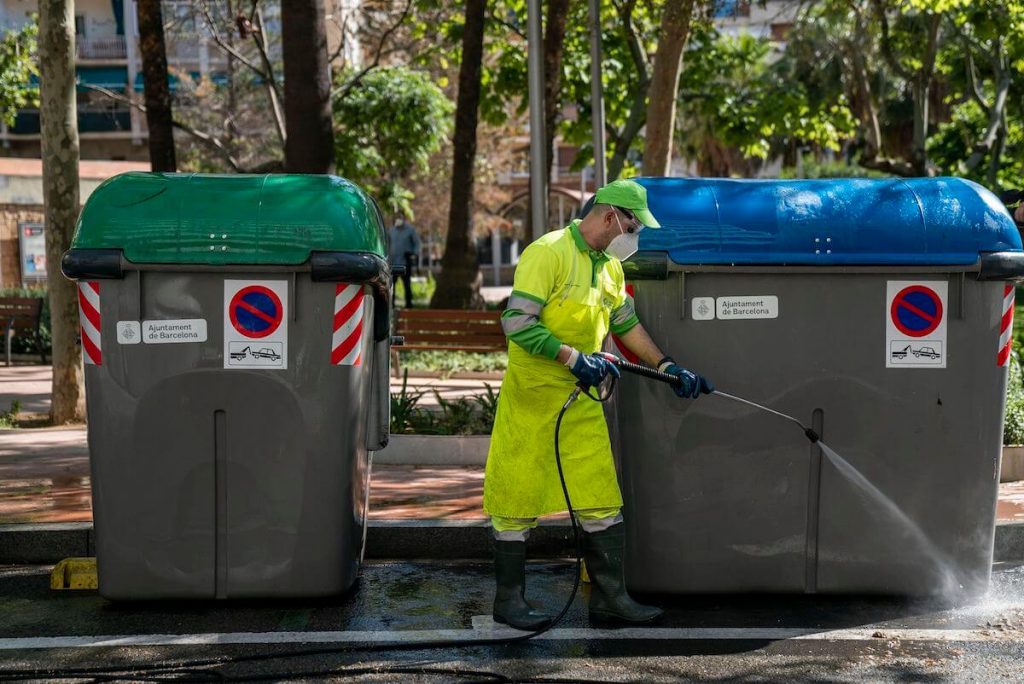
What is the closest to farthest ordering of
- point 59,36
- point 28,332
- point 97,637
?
point 97,637, point 59,36, point 28,332

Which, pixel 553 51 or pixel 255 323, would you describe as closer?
pixel 255 323

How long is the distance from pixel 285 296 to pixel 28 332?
1158 centimetres

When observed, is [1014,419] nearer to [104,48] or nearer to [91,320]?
[91,320]

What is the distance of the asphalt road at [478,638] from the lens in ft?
14.2

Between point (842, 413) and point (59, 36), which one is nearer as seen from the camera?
point (842, 413)

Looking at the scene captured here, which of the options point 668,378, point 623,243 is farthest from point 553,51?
point 668,378

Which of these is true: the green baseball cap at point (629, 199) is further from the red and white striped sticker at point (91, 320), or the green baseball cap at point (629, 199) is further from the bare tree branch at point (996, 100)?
the bare tree branch at point (996, 100)

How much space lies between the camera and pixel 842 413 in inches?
202

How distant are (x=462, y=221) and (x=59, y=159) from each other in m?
8.29

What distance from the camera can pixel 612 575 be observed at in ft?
16.1

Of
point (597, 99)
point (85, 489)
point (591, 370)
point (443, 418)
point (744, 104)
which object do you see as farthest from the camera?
point (744, 104)

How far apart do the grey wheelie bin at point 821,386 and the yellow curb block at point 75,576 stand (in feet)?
7.80

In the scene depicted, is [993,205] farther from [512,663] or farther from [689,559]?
[512,663]

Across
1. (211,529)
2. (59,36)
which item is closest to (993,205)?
(211,529)
